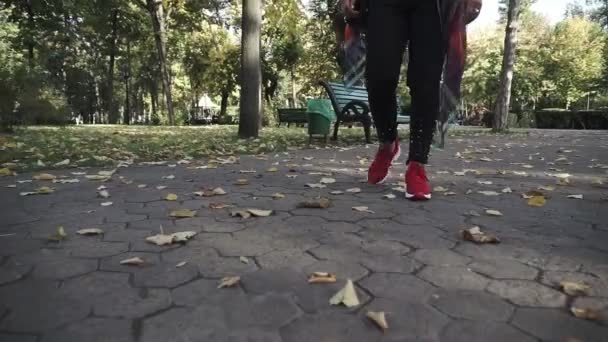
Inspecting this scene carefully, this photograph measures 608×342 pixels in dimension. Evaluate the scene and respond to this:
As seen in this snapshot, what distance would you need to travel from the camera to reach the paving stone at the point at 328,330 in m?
1.26

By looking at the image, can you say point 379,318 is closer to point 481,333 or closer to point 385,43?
point 481,333

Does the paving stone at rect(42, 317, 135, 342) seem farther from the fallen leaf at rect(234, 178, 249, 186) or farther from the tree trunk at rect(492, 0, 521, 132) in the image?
the tree trunk at rect(492, 0, 521, 132)

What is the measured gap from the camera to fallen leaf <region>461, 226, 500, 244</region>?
6.81 feet

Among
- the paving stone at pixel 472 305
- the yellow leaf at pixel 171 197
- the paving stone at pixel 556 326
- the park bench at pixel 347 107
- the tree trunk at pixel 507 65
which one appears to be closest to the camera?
the paving stone at pixel 556 326

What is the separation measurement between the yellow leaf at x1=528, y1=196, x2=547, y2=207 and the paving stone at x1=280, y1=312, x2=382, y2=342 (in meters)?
2.03

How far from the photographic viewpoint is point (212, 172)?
447 cm

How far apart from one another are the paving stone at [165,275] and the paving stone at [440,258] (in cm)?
91

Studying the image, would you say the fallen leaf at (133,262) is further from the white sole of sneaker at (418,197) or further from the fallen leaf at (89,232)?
the white sole of sneaker at (418,197)

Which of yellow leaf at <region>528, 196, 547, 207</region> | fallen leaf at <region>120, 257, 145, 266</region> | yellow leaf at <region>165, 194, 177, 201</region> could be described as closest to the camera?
fallen leaf at <region>120, 257, 145, 266</region>

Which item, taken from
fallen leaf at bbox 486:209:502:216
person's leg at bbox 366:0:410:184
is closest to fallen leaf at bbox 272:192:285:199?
person's leg at bbox 366:0:410:184

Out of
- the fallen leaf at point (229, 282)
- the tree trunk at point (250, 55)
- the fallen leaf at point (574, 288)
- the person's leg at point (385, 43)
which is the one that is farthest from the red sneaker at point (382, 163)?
the tree trunk at point (250, 55)

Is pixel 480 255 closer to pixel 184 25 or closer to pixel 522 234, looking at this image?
pixel 522 234

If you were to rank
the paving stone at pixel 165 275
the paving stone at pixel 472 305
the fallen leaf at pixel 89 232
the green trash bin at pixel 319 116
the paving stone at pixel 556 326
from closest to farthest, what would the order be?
the paving stone at pixel 556 326 → the paving stone at pixel 472 305 → the paving stone at pixel 165 275 → the fallen leaf at pixel 89 232 → the green trash bin at pixel 319 116

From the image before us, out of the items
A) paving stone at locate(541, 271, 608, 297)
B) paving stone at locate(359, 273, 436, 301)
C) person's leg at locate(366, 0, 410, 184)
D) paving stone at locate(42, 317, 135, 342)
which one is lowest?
paving stone at locate(42, 317, 135, 342)
